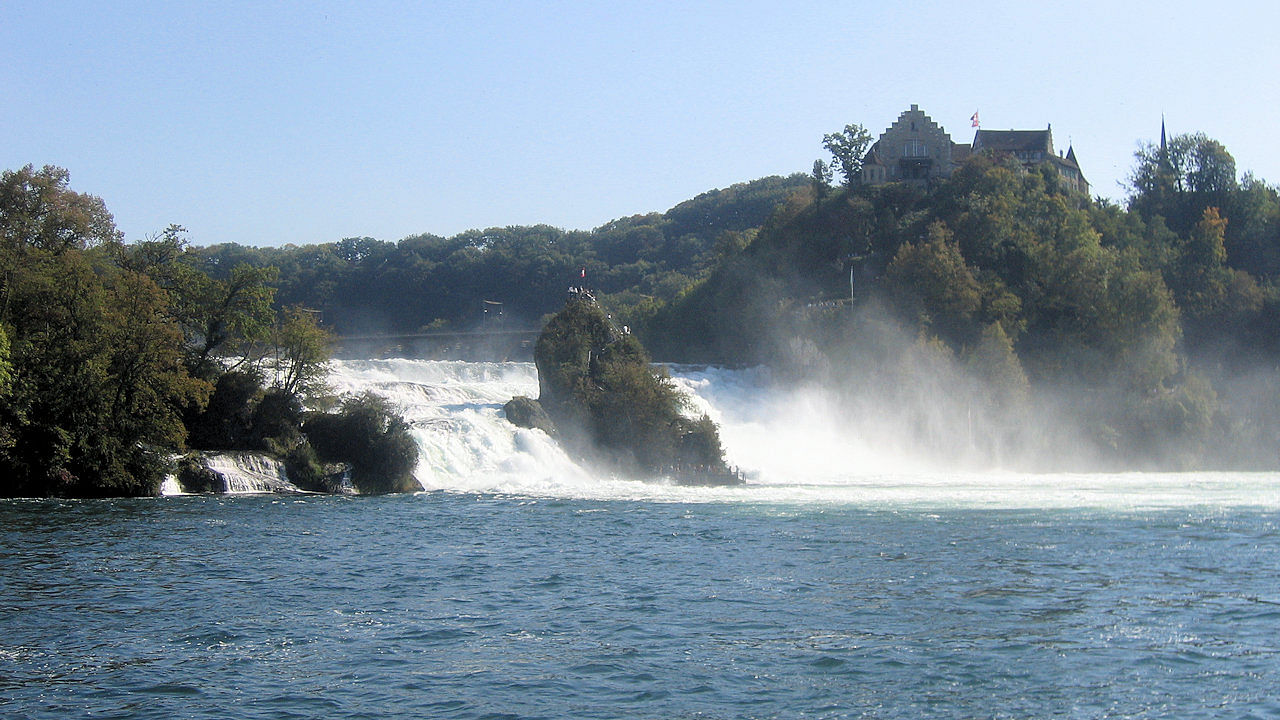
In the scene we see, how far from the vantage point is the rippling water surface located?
1644 centimetres

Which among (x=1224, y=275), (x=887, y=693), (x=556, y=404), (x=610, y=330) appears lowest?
(x=887, y=693)

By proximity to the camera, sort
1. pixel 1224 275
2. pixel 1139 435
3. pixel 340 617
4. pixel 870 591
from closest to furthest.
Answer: pixel 340 617
pixel 870 591
pixel 1139 435
pixel 1224 275

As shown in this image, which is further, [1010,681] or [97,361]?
[97,361]

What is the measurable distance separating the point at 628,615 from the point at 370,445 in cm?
2027

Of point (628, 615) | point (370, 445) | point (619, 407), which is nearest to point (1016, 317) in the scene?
point (619, 407)

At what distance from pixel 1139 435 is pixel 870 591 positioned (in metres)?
48.9

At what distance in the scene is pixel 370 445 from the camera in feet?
129

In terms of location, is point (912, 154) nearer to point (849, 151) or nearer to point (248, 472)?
point (849, 151)

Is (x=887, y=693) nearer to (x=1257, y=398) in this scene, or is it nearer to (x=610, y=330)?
(x=610, y=330)

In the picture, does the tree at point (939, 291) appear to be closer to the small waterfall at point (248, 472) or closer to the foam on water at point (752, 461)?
the foam on water at point (752, 461)

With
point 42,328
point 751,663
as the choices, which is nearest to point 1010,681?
point 751,663

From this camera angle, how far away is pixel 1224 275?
81750 mm

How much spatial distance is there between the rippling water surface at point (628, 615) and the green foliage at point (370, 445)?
583cm

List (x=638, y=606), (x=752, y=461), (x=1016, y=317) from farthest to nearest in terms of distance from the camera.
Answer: (x=1016, y=317)
(x=752, y=461)
(x=638, y=606)
